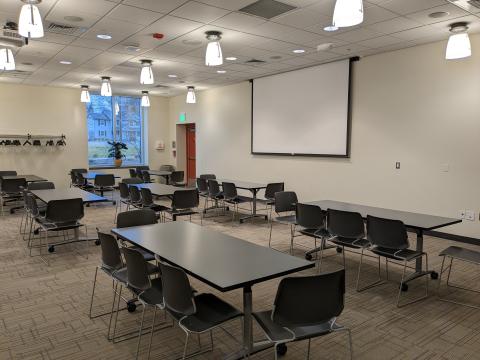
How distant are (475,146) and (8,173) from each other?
10.5m

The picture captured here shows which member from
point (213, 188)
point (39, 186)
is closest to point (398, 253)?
point (213, 188)

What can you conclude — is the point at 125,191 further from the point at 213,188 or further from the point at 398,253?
the point at 398,253

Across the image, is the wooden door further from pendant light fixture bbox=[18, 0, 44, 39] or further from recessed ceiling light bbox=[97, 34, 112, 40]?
pendant light fixture bbox=[18, 0, 44, 39]

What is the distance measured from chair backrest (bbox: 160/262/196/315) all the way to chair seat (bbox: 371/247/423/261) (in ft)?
7.54

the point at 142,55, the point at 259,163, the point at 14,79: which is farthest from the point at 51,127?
the point at 259,163

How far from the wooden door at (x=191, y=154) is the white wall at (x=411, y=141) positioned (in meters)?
5.24

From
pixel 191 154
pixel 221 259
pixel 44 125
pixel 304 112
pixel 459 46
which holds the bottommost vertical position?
pixel 221 259

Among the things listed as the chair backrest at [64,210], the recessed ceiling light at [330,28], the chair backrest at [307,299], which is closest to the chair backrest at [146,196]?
the chair backrest at [64,210]

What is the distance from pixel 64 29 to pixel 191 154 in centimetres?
796

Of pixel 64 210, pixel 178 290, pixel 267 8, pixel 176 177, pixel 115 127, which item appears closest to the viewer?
pixel 178 290

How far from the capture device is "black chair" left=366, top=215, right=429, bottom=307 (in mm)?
3701

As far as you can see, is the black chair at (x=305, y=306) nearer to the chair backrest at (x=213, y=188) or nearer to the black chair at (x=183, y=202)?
the black chair at (x=183, y=202)

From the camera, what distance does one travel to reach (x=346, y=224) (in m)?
4.20

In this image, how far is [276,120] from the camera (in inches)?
352
